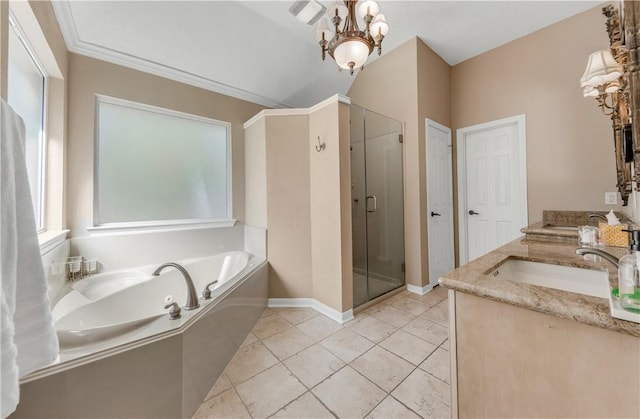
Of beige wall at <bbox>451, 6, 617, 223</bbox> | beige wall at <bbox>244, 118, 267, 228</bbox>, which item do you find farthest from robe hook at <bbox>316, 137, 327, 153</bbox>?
beige wall at <bbox>451, 6, 617, 223</bbox>

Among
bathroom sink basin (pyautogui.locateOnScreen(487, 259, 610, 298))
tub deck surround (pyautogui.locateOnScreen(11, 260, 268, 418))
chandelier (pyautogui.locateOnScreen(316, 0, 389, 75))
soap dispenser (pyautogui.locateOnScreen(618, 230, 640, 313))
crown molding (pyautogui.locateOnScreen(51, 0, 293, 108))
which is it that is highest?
crown molding (pyautogui.locateOnScreen(51, 0, 293, 108))

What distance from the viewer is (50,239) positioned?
1.66 metres

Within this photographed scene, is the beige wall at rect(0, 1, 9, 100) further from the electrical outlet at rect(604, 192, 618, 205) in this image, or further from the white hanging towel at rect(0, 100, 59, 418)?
the electrical outlet at rect(604, 192, 618, 205)

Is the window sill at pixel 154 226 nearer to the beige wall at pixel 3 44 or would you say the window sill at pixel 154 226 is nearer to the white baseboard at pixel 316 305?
the white baseboard at pixel 316 305

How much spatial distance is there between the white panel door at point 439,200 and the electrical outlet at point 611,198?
135 cm

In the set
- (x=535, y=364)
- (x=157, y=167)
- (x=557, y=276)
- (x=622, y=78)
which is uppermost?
(x=622, y=78)

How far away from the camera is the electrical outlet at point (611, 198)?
2.20 meters

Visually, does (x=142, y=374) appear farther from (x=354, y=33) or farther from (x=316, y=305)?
(x=354, y=33)

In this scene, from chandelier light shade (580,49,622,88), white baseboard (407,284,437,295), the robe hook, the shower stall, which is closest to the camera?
chandelier light shade (580,49,622,88)

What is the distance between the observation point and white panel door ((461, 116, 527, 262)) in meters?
2.81

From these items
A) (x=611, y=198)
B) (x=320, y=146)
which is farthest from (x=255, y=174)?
(x=611, y=198)

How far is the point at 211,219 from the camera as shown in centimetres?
285

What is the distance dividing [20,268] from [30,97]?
5.92ft

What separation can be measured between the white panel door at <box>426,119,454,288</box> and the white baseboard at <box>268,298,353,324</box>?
4.31ft
